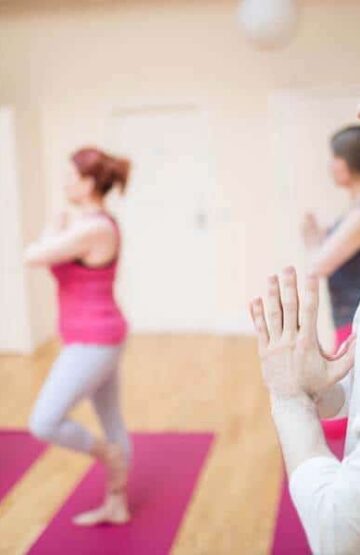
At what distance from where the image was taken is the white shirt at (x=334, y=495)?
1.34ft

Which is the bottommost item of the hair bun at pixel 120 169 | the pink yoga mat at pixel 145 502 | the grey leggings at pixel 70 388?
the pink yoga mat at pixel 145 502

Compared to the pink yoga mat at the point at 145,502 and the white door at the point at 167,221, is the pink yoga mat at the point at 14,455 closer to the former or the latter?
the pink yoga mat at the point at 145,502

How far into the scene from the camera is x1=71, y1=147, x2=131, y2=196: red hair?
1251 mm

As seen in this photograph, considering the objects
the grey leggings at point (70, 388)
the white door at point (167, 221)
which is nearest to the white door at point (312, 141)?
the grey leggings at point (70, 388)

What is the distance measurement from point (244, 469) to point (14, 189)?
0.88 m

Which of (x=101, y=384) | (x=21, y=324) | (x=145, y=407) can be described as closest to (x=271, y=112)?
(x=21, y=324)

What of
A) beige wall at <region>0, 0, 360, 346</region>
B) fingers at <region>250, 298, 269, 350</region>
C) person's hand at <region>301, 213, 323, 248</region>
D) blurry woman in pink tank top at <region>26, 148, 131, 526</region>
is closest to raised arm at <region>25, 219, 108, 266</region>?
blurry woman in pink tank top at <region>26, 148, 131, 526</region>

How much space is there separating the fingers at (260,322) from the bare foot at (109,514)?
0.95 m

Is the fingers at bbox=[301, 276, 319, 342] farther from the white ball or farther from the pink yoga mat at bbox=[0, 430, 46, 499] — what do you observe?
the pink yoga mat at bbox=[0, 430, 46, 499]

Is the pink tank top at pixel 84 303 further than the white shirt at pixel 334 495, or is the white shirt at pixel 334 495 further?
the pink tank top at pixel 84 303

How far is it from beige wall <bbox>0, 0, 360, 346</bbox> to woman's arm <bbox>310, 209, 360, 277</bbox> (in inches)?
3.9

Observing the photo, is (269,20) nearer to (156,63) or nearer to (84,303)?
(156,63)

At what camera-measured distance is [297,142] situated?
95cm

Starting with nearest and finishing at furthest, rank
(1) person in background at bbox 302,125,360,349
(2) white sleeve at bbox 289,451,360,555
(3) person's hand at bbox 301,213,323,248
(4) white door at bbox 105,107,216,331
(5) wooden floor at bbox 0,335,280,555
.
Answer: (2) white sleeve at bbox 289,451,360,555 < (1) person in background at bbox 302,125,360,349 < (3) person's hand at bbox 301,213,323,248 < (5) wooden floor at bbox 0,335,280,555 < (4) white door at bbox 105,107,216,331
